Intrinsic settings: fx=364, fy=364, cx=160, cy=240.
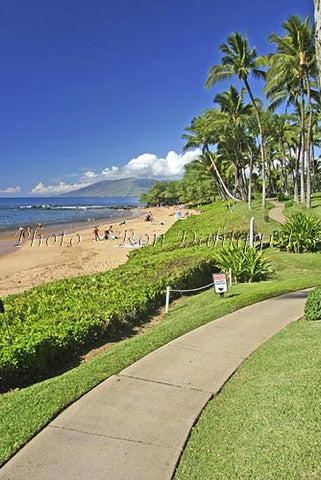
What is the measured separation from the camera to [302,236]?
611 inches

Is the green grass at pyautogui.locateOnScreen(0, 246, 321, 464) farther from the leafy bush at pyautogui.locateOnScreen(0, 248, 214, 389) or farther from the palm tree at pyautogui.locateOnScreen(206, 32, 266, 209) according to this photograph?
the palm tree at pyautogui.locateOnScreen(206, 32, 266, 209)

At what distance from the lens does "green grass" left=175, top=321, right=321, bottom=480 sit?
9.70ft

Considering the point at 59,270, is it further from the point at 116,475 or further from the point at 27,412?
the point at 116,475

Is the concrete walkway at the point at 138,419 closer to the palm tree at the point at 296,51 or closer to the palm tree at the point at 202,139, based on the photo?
the palm tree at the point at 296,51

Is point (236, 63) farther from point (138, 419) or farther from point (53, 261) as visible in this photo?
point (138, 419)

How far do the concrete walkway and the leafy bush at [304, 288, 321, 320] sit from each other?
4.01 feet

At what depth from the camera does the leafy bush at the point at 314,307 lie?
21.8 feet

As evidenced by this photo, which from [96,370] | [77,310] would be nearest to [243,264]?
[77,310]

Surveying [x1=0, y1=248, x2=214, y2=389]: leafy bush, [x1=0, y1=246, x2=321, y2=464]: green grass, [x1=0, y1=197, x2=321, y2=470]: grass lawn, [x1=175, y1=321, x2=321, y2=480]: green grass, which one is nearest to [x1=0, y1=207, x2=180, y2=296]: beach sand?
[x1=0, y1=248, x2=214, y2=389]: leafy bush

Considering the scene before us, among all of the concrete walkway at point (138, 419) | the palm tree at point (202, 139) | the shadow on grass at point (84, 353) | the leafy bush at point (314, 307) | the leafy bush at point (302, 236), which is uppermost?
the palm tree at point (202, 139)

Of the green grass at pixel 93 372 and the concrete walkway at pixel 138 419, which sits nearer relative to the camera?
the concrete walkway at pixel 138 419

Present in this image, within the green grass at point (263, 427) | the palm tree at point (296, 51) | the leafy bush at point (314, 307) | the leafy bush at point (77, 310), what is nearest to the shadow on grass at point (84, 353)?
the leafy bush at point (77, 310)

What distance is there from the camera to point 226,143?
144 ft

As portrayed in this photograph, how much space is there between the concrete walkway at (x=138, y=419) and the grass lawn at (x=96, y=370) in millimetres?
151
